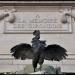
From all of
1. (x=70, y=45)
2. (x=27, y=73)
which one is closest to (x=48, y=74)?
(x=27, y=73)

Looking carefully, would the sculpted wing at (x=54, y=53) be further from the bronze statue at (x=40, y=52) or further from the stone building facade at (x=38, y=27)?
the stone building facade at (x=38, y=27)

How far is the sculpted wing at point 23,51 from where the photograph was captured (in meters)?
13.3

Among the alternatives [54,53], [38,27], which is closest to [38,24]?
[38,27]

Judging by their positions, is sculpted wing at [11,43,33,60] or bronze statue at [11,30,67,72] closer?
bronze statue at [11,30,67,72]

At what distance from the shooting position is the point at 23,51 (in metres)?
13.4

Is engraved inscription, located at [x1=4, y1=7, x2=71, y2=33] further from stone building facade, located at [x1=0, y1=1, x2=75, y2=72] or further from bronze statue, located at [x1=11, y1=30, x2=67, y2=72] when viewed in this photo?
bronze statue, located at [x1=11, y1=30, x2=67, y2=72]

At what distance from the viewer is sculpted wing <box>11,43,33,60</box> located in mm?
13289

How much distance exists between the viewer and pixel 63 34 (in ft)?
68.5

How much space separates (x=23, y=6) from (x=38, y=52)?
8.11 m

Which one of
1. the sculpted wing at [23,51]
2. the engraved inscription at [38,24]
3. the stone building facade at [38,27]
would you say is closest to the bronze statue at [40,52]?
the sculpted wing at [23,51]

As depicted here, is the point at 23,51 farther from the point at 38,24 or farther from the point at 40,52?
the point at 38,24

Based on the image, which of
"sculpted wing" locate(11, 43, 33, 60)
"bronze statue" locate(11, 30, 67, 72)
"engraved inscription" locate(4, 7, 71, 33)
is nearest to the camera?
"bronze statue" locate(11, 30, 67, 72)

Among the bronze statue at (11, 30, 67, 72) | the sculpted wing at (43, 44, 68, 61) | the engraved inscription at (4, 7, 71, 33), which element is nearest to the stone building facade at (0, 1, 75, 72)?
the engraved inscription at (4, 7, 71, 33)

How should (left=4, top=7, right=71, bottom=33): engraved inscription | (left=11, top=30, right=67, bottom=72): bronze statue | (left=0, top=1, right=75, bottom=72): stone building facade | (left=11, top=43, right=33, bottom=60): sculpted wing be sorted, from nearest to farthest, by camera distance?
(left=11, top=30, right=67, bottom=72): bronze statue
(left=11, top=43, right=33, bottom=60): sculpted wing
(left=0, top=1, right=75, bottom=72): stone building facade
(left=4, top=7, right=71, bottom=33): engraved inscription
